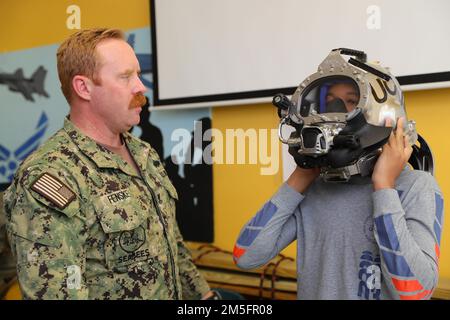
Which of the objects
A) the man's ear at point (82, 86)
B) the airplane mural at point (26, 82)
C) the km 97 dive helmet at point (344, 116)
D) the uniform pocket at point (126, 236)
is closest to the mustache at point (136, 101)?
the man's ear at point (82, 86)

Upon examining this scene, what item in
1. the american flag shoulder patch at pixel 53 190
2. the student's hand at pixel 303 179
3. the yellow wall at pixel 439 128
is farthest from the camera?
the yellow wall at pixel 439 128

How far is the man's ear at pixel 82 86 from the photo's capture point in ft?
4.00

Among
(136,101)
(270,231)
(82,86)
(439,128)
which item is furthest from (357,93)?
(439,128)

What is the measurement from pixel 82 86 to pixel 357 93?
0.70 m

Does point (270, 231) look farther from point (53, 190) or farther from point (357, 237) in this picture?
point (53, 190)

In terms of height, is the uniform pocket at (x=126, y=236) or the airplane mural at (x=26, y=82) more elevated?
the airplane mural at (x=26, y=82)

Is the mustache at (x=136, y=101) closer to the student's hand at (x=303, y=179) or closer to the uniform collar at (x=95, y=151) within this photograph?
the uniform collar at (x=95, y=151)

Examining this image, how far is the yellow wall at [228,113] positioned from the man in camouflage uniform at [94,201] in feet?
2.80

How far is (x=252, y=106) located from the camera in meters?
2.14

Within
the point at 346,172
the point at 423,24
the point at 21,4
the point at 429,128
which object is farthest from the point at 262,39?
the point at 21,4

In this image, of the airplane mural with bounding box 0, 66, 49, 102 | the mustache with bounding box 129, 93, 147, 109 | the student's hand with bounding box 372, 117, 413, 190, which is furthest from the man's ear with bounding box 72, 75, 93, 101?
the airplane mural with bounding box 0, 66, 49, 102

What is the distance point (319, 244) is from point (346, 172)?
0.64 ft

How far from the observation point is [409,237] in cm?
93
